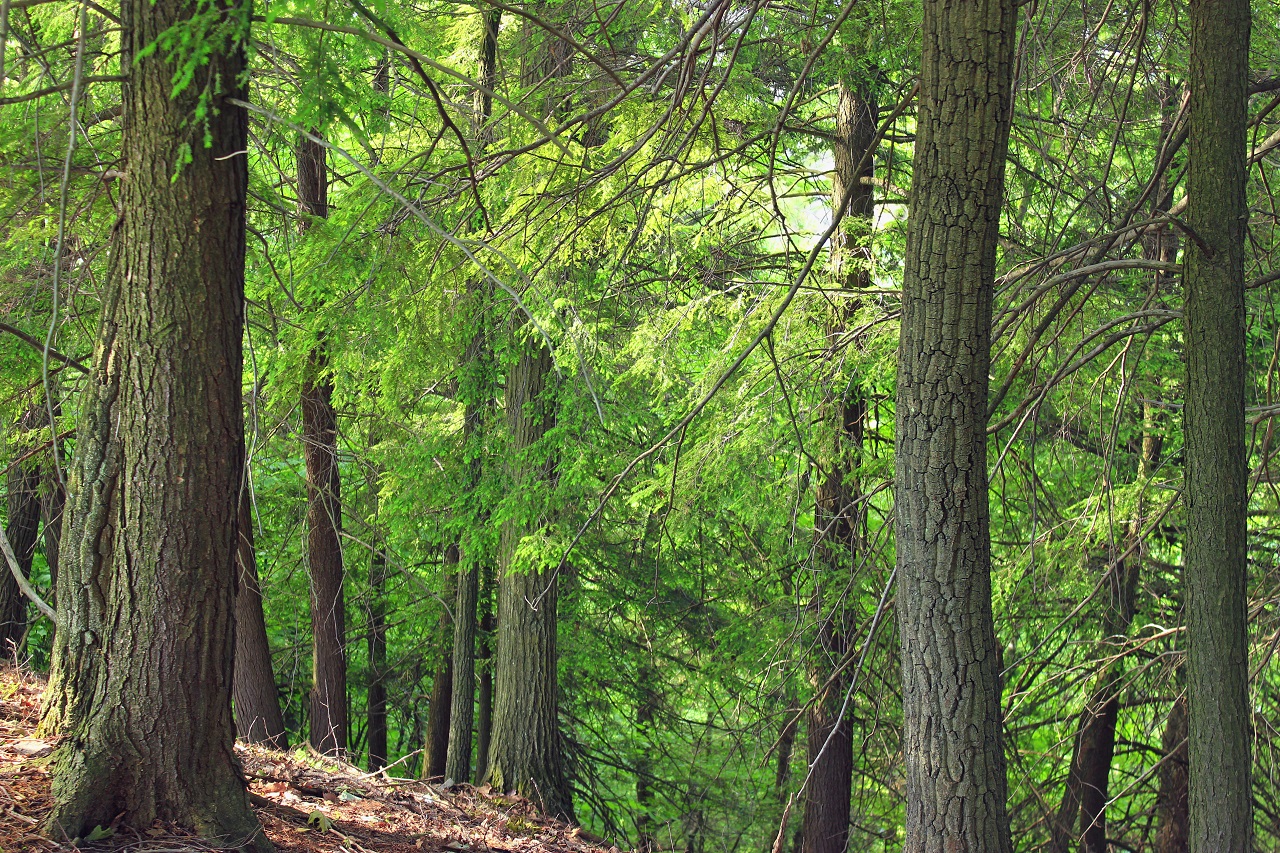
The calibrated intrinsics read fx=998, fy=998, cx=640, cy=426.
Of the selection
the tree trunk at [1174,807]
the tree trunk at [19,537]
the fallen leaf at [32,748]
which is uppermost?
the tree trunk at [19,537]

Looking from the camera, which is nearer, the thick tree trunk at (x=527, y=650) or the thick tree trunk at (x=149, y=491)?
the thick tree trunk at (x=149, y=491)

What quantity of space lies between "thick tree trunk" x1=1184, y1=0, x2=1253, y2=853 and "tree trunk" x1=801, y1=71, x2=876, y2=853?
3.03 meters

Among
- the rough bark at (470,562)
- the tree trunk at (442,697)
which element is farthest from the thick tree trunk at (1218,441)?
the tree trunk at (442,697)

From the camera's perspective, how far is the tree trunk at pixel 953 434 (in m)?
3.75

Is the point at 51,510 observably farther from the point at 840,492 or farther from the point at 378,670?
the point at 840,492

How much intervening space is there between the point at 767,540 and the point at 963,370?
24.1 ft

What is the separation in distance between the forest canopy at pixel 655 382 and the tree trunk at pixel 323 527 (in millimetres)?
83

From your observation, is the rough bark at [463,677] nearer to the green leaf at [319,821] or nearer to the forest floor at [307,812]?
the forest floor at [307,812]

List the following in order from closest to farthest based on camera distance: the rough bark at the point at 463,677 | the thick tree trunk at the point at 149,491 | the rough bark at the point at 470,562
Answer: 1. the thick tree trunk at the point at 149,491
2. the rough bark at the point at 470,562
3. the rough bark at the point at 463,677

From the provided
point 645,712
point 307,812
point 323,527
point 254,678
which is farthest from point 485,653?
point 307,812

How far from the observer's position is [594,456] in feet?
29.1

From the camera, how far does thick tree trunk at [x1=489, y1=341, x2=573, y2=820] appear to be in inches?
363

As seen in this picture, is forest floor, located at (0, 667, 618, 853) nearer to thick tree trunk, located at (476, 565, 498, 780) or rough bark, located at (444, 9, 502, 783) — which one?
rough bark, located at (444, 9, 502, 783)

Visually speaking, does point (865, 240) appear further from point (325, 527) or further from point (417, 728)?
point (417, 728)
